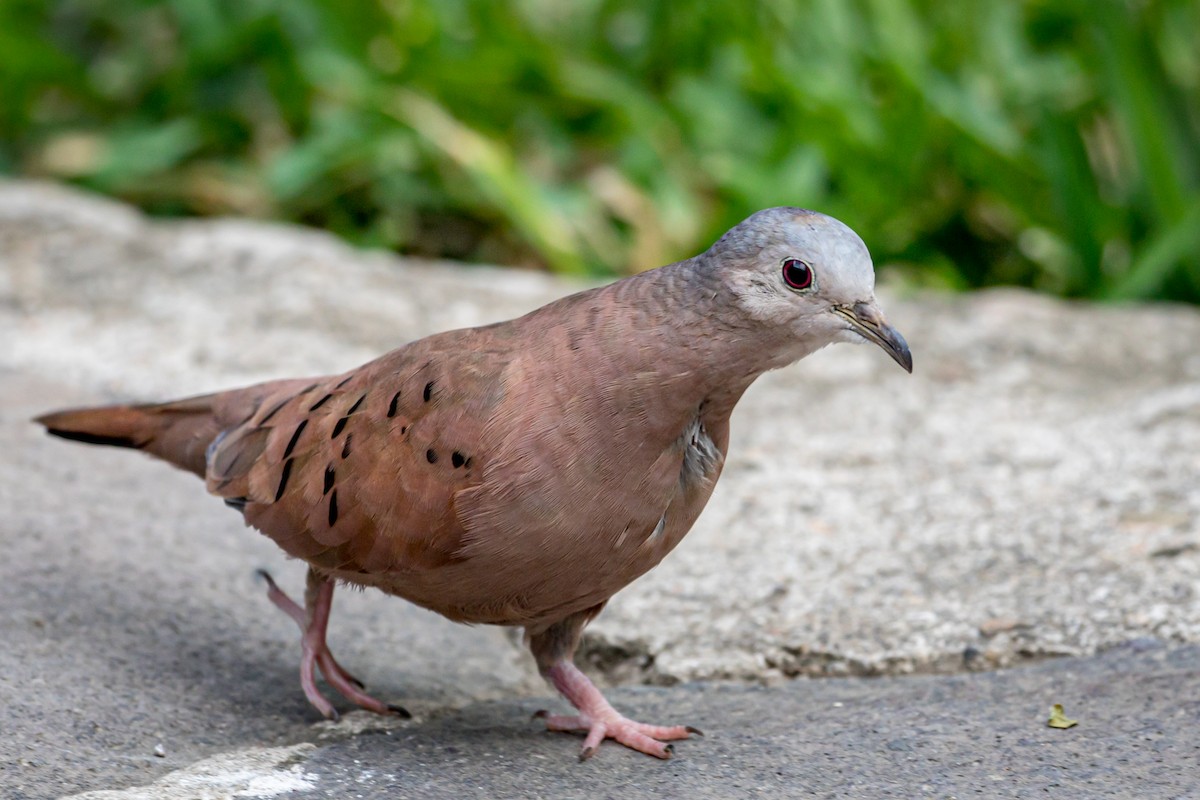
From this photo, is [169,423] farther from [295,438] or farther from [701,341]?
[701,341]

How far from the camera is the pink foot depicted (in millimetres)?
2889

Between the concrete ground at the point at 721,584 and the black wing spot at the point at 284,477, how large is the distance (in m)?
0.47

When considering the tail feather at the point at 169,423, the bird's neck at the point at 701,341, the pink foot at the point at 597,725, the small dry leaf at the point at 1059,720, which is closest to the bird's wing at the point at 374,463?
the tail feather at the point at 169,423

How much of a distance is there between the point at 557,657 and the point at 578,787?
396 mm

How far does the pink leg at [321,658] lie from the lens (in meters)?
3.10

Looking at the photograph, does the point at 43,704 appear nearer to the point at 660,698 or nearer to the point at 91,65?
the point at 660,698

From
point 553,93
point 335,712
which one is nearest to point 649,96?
point 553,93

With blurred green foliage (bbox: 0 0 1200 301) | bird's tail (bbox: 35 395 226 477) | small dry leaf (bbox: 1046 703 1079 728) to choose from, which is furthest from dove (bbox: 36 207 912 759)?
blurred green foliage (bbox: 0 0 1200 301)

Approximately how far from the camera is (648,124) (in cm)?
616

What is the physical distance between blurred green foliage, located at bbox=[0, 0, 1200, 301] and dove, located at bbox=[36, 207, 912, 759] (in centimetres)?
304

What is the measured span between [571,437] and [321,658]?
94 centimetres

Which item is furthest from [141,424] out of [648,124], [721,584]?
[648,124]

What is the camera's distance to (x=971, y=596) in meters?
3.52

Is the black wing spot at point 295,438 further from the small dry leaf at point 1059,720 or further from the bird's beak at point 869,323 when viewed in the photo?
the small dry leaf at point 1059,720
